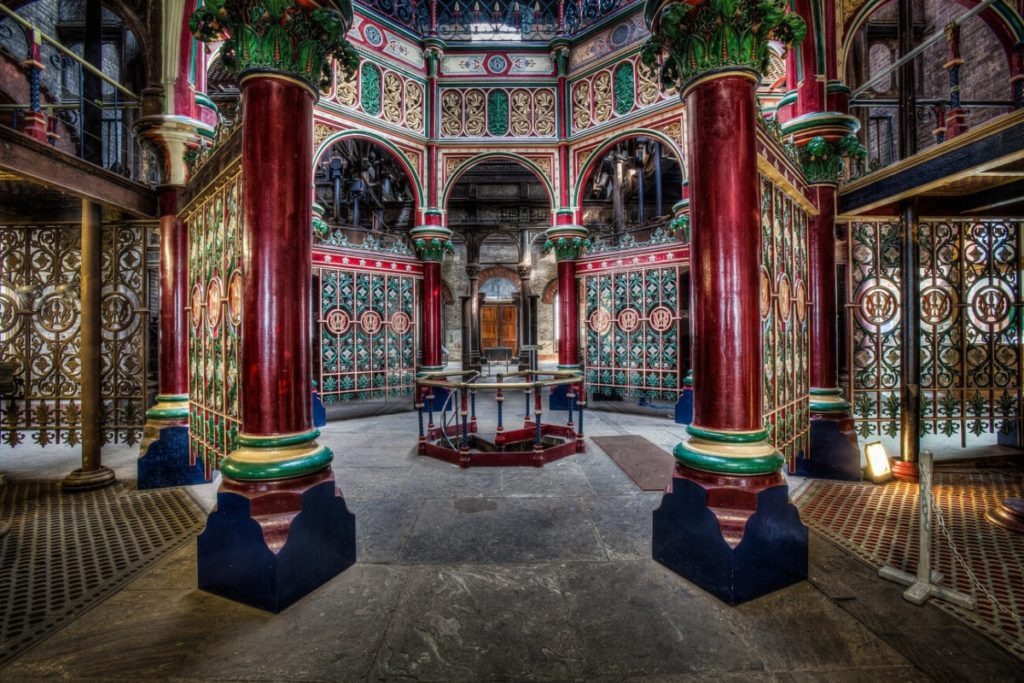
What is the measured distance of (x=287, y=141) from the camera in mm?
2650

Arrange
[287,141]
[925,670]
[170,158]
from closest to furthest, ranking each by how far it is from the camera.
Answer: [925,670] < [287,141] < [170,158]

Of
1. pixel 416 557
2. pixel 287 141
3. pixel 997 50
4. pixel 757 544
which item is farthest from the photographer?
pixel 997 50

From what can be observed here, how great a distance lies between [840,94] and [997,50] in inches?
302

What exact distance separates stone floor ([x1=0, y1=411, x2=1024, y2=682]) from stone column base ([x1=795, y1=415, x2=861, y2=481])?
170 cm

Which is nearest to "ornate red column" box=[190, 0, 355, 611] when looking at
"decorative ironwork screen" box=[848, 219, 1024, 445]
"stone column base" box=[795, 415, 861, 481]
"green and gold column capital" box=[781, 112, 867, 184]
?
"stone column base" box=[795, 415, 861, 481]

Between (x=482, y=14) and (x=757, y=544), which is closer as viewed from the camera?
(x=757, y=544)

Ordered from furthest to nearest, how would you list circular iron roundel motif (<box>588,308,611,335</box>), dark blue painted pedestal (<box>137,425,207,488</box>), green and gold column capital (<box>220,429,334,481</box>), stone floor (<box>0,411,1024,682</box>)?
circular iron roundel motif (<box>588,308,611,335</box>), dark blue painted pedestal (<box>137,425,207,488</box>), green and gold column capital (<box>220,429,334,481</box>), stone floor (<box>0,411,1024,682</box>)

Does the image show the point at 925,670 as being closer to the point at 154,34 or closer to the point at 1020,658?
the point at 1020,658

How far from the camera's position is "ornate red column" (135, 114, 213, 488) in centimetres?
444

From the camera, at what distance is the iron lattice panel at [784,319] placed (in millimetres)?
3271

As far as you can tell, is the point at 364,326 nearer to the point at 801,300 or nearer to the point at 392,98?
the point at 392,98

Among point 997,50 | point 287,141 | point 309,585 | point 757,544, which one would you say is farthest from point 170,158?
point 997,50

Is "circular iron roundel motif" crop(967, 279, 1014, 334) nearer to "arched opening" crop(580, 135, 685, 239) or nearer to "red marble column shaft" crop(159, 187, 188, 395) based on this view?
"arched opening" crop(580, 135, 685, 239)

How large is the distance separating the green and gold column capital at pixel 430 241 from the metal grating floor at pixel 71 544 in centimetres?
590
